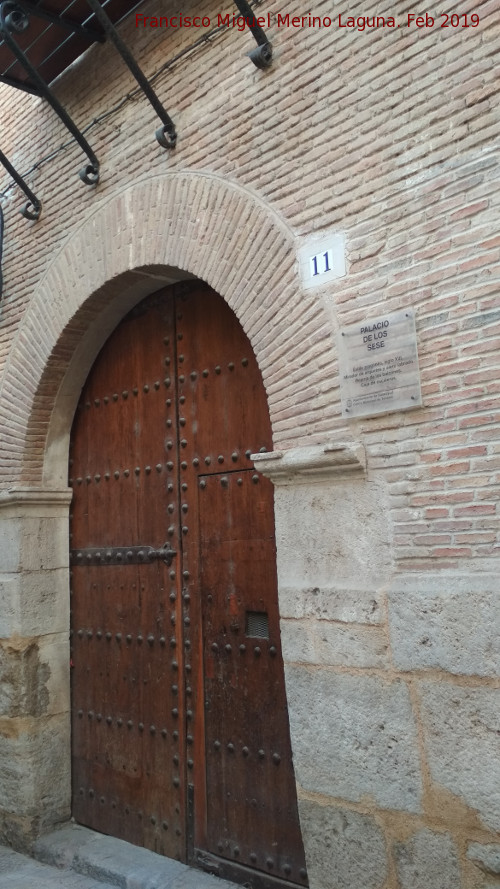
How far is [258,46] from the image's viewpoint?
306cm

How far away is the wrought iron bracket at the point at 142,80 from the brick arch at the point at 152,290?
0.61ft

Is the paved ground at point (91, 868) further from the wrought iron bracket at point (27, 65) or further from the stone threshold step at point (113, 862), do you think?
the wrought iron bracket at point (27, 65)

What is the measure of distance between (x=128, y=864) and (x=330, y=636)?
5.69 ft

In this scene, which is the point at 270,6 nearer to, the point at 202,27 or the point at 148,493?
the point at 202,27

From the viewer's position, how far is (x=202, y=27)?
3.43 meters

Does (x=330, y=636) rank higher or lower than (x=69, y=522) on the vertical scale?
lower

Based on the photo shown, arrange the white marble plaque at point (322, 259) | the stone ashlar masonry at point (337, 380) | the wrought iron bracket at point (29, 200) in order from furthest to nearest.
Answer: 1. the wrought iron bracket at point (29, 200)
2. the white marble plaque at point (322, 259)
3. the stone ashlar masonry at point (337, 380)

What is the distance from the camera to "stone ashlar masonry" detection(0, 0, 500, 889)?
2.31 meters

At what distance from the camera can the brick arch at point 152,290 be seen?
2814mm

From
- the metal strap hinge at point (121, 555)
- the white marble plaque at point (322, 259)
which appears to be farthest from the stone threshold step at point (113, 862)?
the white marble plaque at point (322, 259)

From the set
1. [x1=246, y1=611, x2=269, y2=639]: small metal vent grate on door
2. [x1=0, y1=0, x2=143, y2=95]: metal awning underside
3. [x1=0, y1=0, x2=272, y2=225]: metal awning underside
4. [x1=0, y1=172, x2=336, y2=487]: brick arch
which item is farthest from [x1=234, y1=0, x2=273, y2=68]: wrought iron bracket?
[x1=246, y1=611, x2=269, y2=639]: small metal vent grate on door

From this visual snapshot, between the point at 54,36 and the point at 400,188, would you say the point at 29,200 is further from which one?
the point at 400,188

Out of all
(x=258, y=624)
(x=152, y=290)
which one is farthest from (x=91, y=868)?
(x=152, y=290)

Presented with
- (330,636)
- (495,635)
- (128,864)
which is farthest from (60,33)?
(128,864)
